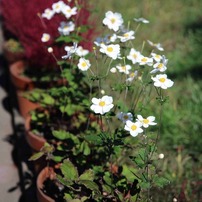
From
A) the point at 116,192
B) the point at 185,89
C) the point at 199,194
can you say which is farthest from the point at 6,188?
the point at 185,89

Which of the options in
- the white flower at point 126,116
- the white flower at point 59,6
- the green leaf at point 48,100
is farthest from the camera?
the green leaf at point 48,100

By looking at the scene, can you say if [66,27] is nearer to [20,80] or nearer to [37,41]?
[37,41]

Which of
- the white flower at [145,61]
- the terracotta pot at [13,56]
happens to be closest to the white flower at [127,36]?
the white flower at [145,61]

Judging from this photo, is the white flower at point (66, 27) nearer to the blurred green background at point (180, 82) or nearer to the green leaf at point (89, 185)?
the blurred green background at point (180, 82)

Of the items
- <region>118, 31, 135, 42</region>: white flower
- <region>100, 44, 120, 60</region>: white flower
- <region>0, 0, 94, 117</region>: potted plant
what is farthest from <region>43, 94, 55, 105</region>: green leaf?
<region>100, 44, 120, 60</region>: white flower

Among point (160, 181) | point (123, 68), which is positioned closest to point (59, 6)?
point (123, 68)
